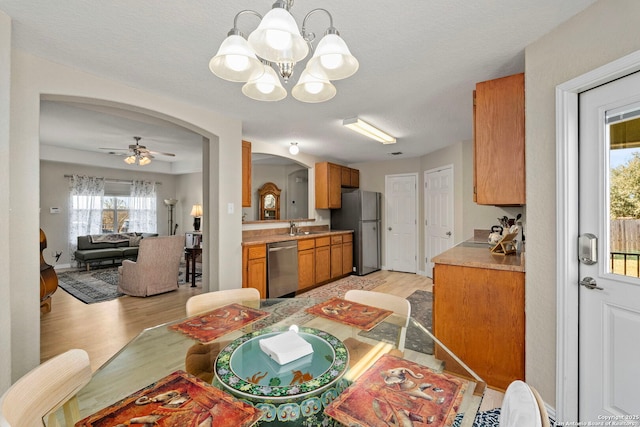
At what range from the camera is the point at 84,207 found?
645 centimetres

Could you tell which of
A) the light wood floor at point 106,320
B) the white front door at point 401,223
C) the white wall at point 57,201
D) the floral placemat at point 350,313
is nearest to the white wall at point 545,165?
the light wood floor at point 106,320

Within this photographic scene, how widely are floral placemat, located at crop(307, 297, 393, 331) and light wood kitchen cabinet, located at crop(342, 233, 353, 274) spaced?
3616 millimetres

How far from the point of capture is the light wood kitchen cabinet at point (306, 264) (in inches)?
171

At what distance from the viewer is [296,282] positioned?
4.23m

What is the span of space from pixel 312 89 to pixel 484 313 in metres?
1.86

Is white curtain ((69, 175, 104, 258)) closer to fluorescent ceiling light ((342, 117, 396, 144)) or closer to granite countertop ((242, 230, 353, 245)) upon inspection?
granite countertop ((242, 230, 353, 245))

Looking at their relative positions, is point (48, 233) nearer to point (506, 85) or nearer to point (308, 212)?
point (308, 212)

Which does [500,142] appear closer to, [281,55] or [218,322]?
[281,55]

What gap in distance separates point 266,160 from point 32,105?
14.0ft

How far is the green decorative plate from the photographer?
0.91 metres

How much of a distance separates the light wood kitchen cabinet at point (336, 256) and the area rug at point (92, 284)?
2.52 m

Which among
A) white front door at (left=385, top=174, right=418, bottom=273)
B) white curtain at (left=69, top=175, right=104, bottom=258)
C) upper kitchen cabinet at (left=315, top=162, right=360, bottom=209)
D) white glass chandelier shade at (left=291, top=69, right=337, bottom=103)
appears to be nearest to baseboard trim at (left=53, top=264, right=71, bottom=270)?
white curtain at (left=69, top=175, right=104, bottom=258)

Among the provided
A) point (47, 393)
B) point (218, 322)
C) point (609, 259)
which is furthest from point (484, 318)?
point (47, 393)

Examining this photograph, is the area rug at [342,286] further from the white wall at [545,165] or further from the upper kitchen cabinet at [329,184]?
the white wall at [545,165]
